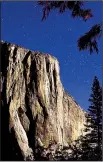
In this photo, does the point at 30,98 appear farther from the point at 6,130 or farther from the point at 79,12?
the point at 79,12

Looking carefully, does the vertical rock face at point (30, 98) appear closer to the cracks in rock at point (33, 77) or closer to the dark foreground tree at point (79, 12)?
the cracks in rock at point (33, 77)

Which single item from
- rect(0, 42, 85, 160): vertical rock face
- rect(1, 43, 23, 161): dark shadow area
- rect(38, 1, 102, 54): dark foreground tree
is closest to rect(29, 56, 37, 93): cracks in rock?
rect(0, 42, 85, 160): vertical rock face

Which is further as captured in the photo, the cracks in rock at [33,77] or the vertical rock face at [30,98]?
the cracks in rock at [33,77]

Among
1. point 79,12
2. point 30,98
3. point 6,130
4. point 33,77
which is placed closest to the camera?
point 79,12

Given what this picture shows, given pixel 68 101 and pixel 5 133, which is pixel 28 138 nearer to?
pixel 5 133

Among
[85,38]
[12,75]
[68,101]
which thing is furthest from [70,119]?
[85,38]

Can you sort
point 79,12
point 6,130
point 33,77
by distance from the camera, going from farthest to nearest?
1. point 33,77
2. point 6,130
3. point 79,12

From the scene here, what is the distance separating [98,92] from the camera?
104 feet

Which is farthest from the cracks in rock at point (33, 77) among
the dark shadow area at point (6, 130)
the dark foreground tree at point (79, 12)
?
the dark foreground tree at point (79, 12)

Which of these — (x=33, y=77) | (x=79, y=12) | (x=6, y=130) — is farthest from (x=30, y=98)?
(x=79, y=12)

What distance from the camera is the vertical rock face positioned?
34.3 m

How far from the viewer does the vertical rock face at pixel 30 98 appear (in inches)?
1351

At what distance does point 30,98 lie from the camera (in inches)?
1443

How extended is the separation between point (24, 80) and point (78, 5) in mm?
30439
